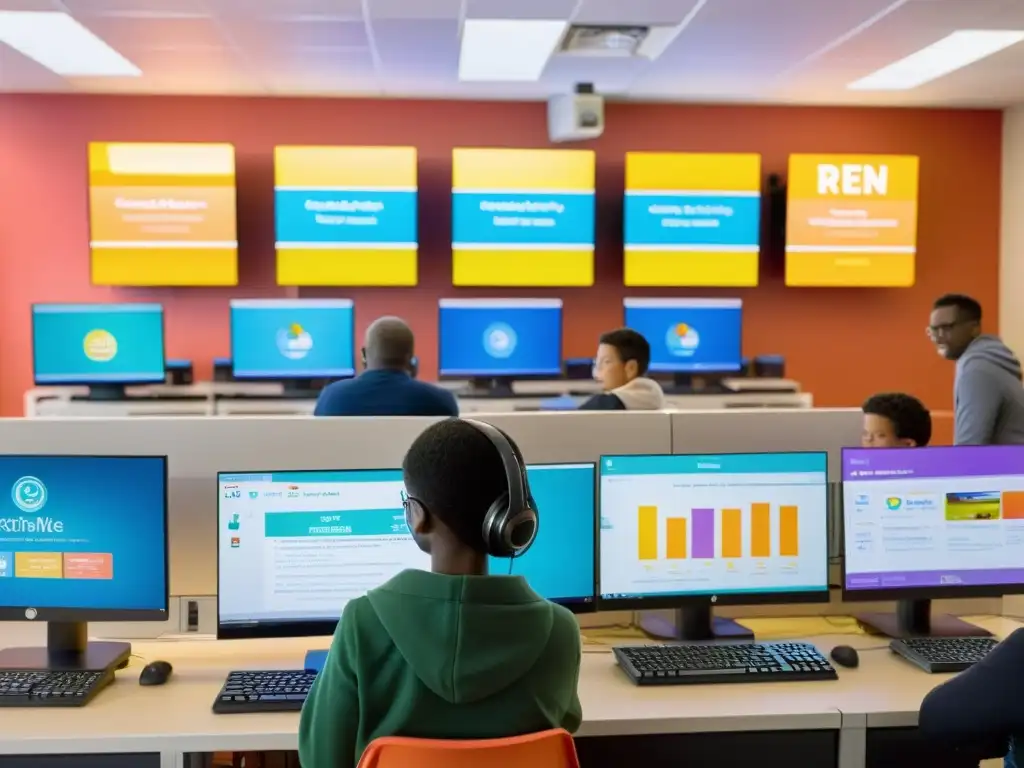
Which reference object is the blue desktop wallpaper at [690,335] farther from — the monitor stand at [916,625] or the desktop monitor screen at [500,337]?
the monitor stand at [916,625]

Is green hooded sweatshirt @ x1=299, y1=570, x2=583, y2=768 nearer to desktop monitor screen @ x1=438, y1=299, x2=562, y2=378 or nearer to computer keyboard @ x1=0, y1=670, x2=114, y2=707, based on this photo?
computer keyboard @ x1=0, y1=670, x2=114, y2=707

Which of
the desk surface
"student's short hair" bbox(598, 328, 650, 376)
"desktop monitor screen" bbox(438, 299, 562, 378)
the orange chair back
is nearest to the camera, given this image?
the orange chair back

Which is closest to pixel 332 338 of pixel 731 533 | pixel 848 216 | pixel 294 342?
pixel 294 342

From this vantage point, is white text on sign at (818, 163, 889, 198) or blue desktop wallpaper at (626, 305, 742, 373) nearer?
blue desktop wallpaper at (626, 305, 742, 373)

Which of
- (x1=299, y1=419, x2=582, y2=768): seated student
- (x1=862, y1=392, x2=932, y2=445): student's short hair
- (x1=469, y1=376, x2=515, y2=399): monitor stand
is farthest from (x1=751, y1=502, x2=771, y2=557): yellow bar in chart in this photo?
(x1=469, y1=376, x2=515, y2=399): monitor stand

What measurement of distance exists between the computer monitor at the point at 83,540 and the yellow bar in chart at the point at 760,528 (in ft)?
3.84

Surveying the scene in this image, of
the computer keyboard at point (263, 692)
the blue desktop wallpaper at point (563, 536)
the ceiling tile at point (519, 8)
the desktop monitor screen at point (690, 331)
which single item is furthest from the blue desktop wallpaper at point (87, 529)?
the desktop monitor screen at point (690, 331)

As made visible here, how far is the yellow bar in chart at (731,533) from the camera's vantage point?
2.08 meters

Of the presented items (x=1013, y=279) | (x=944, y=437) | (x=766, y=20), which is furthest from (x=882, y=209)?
(x=766, y=20)

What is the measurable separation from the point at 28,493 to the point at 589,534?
108cm

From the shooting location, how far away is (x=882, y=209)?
5789mm

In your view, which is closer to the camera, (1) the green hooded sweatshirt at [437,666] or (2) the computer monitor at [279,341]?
(1) the green hooded sweatshirt at [437,666]

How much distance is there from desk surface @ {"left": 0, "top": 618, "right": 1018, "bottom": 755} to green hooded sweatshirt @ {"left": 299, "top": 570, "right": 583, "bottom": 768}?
39 cm

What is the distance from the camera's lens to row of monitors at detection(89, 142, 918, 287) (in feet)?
17.7
